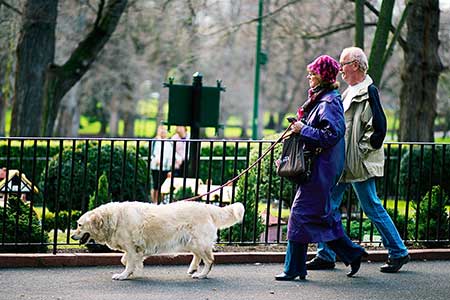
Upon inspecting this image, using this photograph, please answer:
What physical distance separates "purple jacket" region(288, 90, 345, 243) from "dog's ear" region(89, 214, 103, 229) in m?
1.69

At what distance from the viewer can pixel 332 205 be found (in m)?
8.94

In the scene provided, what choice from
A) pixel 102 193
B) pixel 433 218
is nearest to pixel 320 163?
pixel 433 218

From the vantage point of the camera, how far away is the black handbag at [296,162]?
8.47 meters

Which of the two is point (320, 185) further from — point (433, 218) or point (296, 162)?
point (433, 218)

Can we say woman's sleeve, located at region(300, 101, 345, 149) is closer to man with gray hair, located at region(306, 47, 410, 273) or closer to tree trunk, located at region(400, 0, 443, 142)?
man with gray hair, located at region(306, 47, 410, 273)

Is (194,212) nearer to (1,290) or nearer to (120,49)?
(1,290)

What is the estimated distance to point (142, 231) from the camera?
342 inches

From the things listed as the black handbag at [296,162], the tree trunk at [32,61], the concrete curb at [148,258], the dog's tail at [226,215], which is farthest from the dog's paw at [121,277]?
the tree trunk at [32,61]

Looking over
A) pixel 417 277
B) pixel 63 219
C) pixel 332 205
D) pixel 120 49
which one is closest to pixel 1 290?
pixel 332 205

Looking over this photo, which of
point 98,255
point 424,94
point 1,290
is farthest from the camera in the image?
point 424,94

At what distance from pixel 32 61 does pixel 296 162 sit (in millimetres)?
17073

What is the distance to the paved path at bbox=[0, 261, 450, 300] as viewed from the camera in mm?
8141

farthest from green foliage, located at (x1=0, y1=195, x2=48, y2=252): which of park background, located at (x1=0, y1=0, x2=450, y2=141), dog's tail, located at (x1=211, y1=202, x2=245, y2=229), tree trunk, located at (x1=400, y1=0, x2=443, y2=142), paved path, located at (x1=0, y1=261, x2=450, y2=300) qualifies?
tree trunk, located at (x1=400, y1=0, x2=443, y2=142)

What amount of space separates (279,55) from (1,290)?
48.7m
